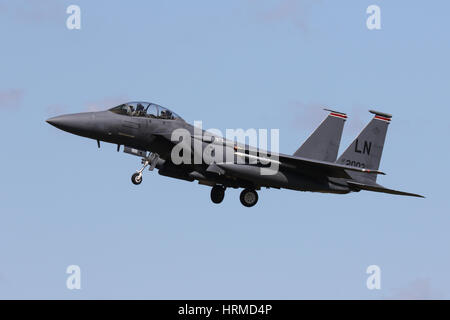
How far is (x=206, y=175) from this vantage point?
33.3 metres

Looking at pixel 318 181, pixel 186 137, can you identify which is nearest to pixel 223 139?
pixel 186 137

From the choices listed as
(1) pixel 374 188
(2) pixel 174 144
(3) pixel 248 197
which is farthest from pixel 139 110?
(1) pixel 374 188

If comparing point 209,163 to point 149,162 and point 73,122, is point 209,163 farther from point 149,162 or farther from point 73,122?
point 73,122

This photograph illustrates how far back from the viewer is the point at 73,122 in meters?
31.7

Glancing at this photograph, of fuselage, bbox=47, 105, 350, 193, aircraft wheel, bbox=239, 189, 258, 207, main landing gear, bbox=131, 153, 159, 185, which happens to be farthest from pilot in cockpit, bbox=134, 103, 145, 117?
aircraft wheel, bbox=239, 189, 258, 207

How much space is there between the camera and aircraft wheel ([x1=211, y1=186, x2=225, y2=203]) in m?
34.6

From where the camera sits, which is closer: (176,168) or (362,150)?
(176,168)

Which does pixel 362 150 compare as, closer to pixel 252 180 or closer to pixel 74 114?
pixel 252 180

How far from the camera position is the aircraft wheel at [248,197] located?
34062 millimetres

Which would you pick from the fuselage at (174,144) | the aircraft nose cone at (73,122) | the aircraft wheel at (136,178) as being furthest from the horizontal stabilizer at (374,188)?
the aircraft nose cone at (73,122)

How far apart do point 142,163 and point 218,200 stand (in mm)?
3177

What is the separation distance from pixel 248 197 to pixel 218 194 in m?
1.11

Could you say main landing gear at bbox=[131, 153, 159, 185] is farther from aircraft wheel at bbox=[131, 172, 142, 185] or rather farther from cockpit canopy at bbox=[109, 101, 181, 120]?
cockpit canopy at bbox=[109, 101, 181, 120]

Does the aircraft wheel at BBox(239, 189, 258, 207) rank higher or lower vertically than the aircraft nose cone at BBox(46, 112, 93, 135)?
lower
